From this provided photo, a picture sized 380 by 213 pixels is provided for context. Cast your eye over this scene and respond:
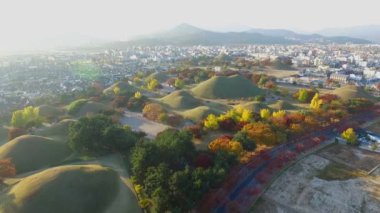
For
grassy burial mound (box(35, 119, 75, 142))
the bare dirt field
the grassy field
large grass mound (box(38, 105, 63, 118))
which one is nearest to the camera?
the bare dirt field

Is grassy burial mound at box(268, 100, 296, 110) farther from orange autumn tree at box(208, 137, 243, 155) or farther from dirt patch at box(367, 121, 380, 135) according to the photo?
orange autumn tree at box(208, 137, 243, 155)

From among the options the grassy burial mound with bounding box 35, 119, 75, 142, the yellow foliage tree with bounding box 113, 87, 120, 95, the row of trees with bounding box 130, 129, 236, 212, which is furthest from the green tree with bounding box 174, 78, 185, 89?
the row of trees with bounding box 130, 129, 236, 212

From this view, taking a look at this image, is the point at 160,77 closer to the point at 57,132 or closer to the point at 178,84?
the point at 178,84

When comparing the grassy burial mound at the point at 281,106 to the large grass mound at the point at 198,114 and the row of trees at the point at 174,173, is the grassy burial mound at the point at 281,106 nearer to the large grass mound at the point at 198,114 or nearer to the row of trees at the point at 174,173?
the large grass mound at the point at 198,114

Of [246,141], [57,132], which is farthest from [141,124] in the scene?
[246,141]

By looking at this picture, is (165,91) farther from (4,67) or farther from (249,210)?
(4,67)

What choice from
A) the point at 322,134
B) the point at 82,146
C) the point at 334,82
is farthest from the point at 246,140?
the point at 334,82
